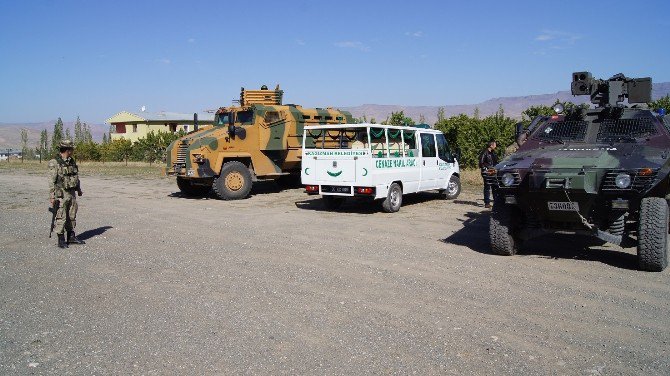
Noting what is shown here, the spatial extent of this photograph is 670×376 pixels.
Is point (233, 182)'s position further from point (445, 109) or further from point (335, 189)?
point (445, 109)

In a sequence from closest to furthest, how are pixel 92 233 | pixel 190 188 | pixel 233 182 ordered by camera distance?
pixel 92 233
pixel 233 182
pixel 190 188

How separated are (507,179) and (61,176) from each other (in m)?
6.47

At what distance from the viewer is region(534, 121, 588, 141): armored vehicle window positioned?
863 centimetres

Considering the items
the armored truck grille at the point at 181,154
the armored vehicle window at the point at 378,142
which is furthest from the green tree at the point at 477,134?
the armored truck grille at the point at 181,154

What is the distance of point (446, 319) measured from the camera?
17.0 feet

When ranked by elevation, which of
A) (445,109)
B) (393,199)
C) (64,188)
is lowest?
(393,199)

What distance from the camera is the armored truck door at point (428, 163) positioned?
13633mm

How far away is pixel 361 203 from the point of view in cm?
1450

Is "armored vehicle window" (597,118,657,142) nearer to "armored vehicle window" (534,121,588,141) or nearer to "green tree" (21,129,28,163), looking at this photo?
"armored vehicle window" (534,121,588,141)

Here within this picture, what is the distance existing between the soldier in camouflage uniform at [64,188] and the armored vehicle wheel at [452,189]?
9.22 metres

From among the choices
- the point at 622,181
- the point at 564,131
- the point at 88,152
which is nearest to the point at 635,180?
the point at 622,181

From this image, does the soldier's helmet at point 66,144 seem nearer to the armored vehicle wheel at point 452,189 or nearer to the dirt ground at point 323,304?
the dirt ground at point 323,304

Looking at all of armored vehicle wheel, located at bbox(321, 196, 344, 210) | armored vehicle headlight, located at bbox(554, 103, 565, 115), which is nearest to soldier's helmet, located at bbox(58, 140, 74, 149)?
armored vehicle wheel, located at bbox(321, 196, 344, 210)

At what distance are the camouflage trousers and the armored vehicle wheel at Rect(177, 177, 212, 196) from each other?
7.51 meters
